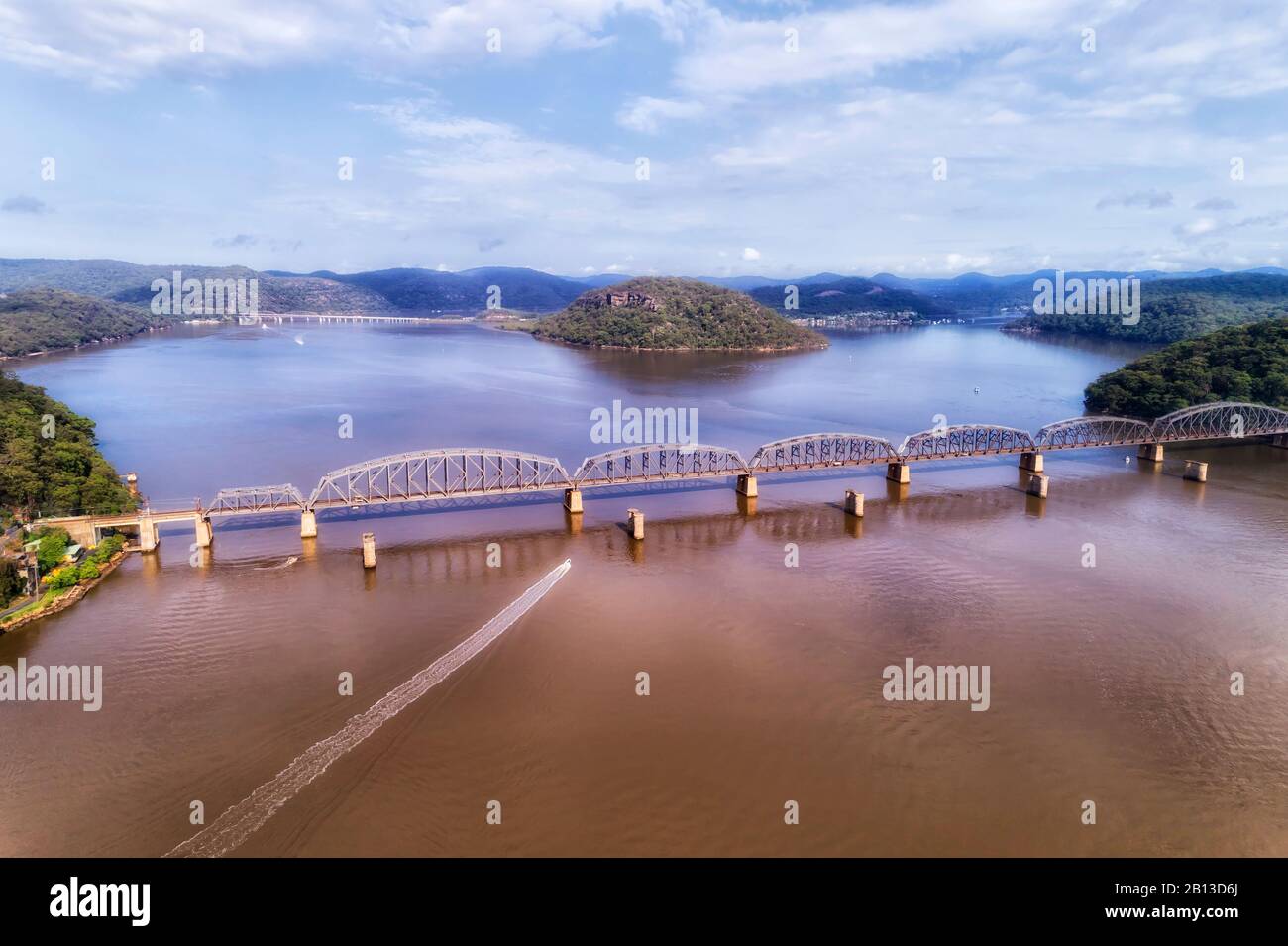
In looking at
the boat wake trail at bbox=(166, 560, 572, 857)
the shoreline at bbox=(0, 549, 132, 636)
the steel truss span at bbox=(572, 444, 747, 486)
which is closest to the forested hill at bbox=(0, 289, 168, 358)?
the shoreline at bbox=(0, 549, 132, 636)

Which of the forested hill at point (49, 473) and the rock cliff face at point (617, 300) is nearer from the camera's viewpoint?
the forested hill at point (49, 473)

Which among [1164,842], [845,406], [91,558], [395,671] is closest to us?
[1164,842]

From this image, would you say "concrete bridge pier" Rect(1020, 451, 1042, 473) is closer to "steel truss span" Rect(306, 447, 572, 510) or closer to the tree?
"steel truss span" Rect(306, 447, 572, 510)

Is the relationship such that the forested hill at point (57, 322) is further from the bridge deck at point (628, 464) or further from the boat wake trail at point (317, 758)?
the boat wake trail at point (317, 758)

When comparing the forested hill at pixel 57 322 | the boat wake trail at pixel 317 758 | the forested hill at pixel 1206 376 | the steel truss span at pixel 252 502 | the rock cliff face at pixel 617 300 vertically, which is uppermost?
the rock cliff face at pixel 617 300

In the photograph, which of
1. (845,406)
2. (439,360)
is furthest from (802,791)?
(439,360)

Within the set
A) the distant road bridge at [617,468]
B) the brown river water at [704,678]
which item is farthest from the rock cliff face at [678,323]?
the brown river water at [704,678]

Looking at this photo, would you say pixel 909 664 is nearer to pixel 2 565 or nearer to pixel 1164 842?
pixel 1164 842
